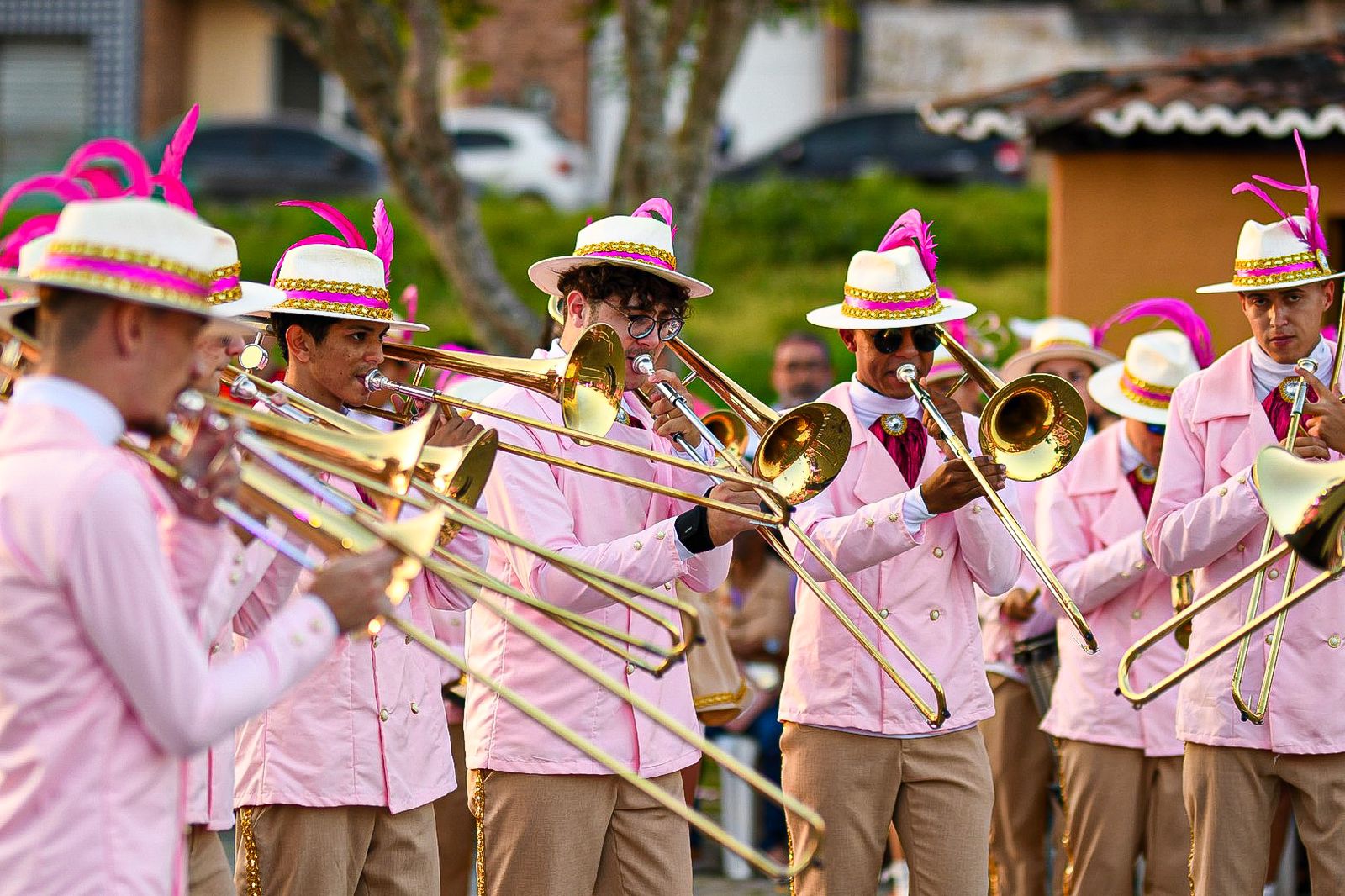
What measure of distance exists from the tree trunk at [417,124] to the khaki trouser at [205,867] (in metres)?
6.09

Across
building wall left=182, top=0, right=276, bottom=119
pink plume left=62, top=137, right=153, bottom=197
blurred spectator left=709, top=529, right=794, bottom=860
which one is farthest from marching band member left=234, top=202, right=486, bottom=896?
building wall left=182, top=0, right=276, bottom=119

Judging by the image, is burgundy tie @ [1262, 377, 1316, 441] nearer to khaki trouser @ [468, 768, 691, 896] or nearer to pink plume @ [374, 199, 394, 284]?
khaki trouser @ [468, 768, 691, 896]

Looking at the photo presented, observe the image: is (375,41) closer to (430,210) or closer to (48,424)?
(430,210)

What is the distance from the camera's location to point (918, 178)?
76.7 ft

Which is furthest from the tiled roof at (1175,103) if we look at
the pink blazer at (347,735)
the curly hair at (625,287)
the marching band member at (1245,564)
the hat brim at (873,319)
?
the pink blazer at (347,735)

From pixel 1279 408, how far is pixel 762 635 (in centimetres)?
421

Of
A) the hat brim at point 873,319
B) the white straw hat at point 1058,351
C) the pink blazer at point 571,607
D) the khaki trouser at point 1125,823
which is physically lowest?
the khaki trouser at point 1125,823

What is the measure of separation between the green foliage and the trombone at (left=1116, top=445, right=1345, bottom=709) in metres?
13.9

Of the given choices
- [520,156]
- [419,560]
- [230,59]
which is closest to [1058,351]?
[419,560]

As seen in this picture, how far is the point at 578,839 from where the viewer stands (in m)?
4.81

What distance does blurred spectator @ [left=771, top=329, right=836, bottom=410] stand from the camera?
8.66m

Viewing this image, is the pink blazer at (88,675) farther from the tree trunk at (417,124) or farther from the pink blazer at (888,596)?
the tree trunk at (417,124)

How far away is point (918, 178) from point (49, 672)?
21115 millimetres

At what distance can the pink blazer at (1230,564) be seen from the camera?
5.19m
